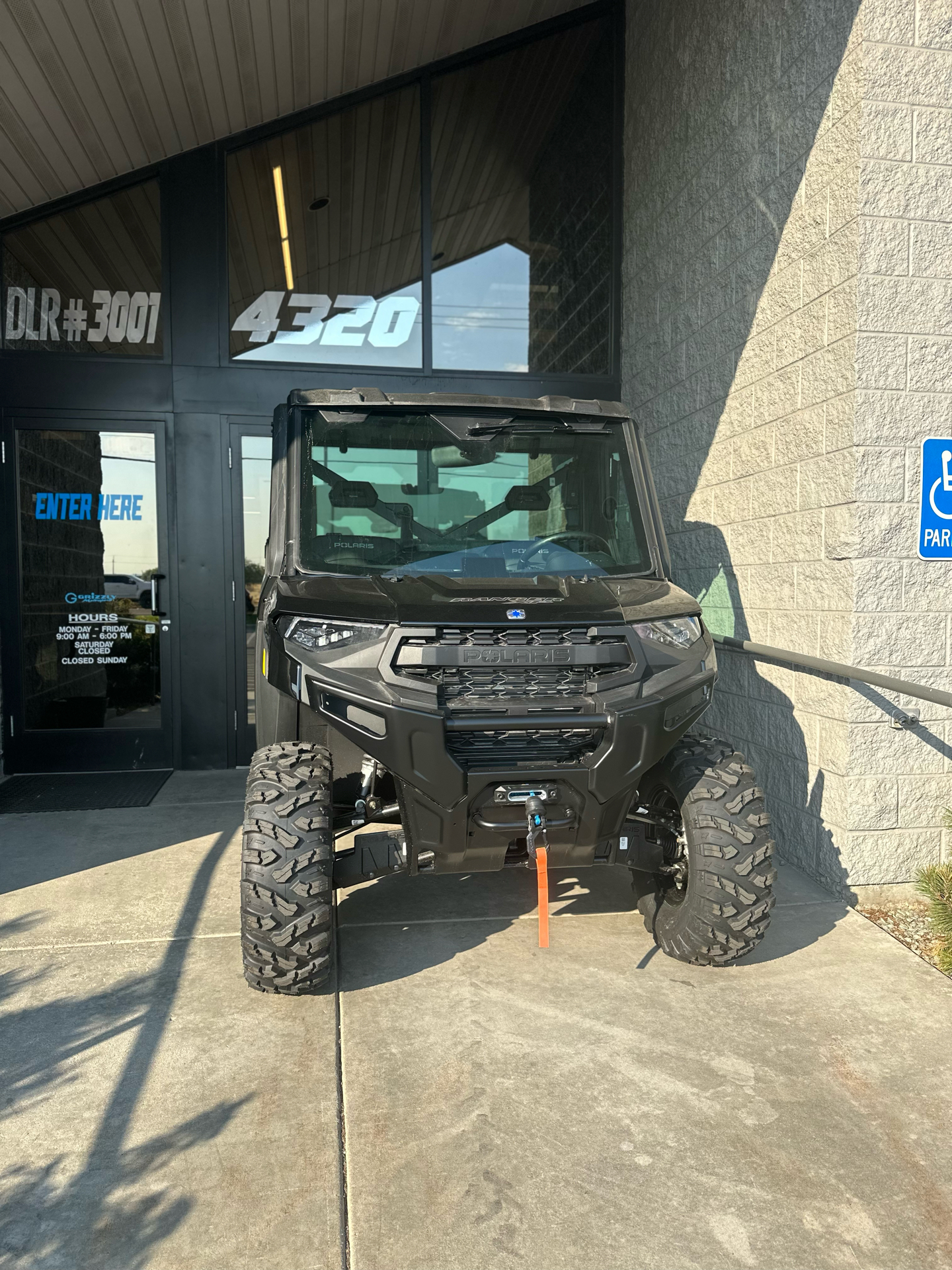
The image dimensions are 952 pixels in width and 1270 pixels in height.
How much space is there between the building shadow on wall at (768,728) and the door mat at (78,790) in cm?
366

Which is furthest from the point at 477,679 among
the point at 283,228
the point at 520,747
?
the point at 283,228

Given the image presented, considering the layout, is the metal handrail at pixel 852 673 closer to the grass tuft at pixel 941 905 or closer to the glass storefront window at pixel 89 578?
the grass tuft at pixel 941 905

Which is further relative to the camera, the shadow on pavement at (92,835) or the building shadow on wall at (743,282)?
the shadow on pavement at (92,835)

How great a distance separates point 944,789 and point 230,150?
6.39m

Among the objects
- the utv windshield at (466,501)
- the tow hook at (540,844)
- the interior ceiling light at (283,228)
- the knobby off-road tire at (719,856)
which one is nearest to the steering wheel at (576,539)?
the utv windshield at (466,501)

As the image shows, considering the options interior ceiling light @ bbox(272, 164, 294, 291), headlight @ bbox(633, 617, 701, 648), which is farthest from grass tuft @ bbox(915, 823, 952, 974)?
interior ceiling light @ bbox(272, 164, 294, 291)

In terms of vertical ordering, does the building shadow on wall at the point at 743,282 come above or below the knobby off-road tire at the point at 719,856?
above

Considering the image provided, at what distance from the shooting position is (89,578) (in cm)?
688

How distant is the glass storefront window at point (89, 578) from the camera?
680cm

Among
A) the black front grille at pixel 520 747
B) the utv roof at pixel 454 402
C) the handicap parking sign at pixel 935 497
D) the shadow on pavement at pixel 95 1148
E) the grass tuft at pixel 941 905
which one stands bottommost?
the shadow on pavement at pixel 95 1148

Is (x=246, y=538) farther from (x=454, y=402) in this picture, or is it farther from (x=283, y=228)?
(x=454, y=402)

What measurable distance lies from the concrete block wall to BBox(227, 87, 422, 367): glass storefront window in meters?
2.40

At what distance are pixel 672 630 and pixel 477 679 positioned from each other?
76cm

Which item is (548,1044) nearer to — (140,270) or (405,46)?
(140,270)
